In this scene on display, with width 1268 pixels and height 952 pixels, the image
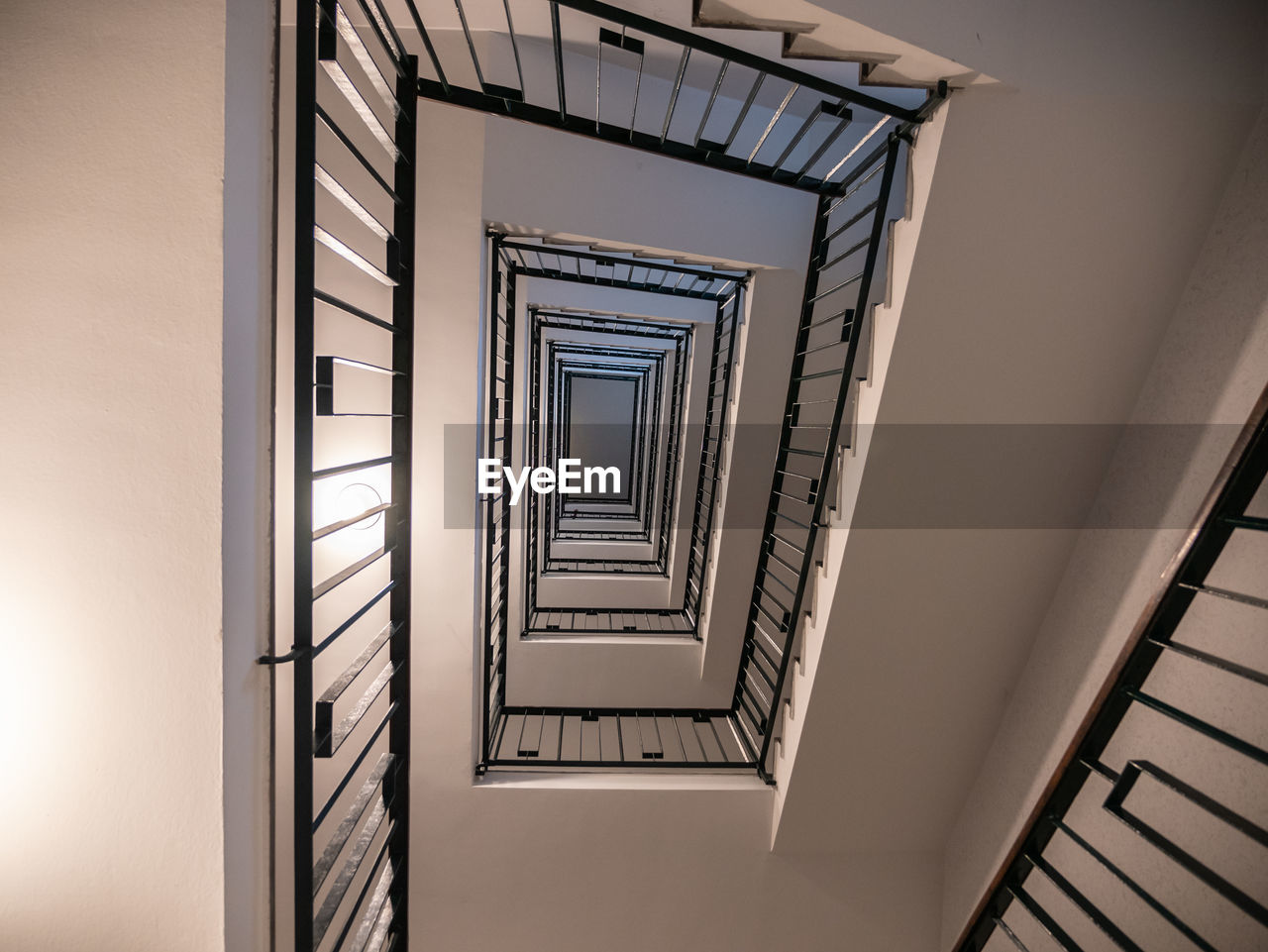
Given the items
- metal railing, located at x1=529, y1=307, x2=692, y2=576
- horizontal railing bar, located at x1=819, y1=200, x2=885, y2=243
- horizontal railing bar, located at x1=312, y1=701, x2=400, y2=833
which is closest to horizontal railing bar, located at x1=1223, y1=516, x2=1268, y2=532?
horizontal railing bar, located at x1=819, y1=200, x2=885, y2=243

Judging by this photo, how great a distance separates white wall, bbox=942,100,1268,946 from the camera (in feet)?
5.01

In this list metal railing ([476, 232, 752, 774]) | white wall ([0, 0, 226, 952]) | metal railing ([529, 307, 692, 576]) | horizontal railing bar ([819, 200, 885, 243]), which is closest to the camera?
white wall ([0, 0, 226, 952])

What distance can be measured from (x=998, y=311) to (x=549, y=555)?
15.2 ft

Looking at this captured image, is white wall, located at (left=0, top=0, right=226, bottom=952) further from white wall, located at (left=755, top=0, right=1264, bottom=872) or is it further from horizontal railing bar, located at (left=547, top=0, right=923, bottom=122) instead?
white wall, located at (left=755, top=0, right=1264, bottom=872)

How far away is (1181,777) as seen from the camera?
1.61 m

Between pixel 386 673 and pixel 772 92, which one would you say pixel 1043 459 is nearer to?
pixel 772 92

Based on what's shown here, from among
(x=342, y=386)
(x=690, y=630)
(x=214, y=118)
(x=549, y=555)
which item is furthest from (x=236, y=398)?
(x=549, y=555)

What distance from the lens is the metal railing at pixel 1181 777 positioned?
44.9 inches

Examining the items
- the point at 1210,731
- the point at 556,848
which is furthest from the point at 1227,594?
the point at 556,848

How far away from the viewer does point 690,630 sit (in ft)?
14.1

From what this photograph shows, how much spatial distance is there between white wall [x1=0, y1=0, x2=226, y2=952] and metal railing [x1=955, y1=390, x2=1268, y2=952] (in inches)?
A: 64.0

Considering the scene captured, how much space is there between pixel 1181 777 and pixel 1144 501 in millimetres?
760

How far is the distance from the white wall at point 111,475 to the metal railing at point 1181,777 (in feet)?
5.33

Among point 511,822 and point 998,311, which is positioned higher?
point 998,311
